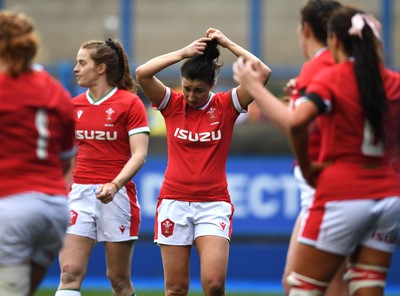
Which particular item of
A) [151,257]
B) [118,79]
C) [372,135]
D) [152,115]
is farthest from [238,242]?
[372,135]

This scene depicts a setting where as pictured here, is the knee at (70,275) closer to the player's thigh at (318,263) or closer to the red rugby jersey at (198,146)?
the red rugby jersey at (198,146)

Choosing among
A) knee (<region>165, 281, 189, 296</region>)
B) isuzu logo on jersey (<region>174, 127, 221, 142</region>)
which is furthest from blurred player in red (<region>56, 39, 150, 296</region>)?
knee (<region>165, 281, 189, 296</region>)

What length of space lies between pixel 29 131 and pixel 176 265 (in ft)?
7.34

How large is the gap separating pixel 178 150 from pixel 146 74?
23.8 inches

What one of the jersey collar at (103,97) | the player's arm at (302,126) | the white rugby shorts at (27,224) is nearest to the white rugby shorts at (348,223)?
the player's arm at (302,126)

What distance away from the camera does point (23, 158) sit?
4855 mm

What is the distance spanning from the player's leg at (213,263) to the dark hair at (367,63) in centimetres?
203

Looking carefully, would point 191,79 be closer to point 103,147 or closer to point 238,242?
point 103,147

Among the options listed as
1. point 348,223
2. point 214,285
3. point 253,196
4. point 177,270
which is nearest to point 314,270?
point 348,223

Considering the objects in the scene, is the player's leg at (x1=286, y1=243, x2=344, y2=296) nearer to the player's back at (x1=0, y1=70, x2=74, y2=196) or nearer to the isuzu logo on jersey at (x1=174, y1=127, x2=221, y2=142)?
the player's back at (x1=0, y1=70, x2=74, y2=196)

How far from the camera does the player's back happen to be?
4824mm

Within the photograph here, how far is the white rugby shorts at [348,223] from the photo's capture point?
16.5 feet

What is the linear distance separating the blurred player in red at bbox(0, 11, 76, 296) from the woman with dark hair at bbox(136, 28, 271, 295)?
1.95 m

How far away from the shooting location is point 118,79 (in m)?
7.50
